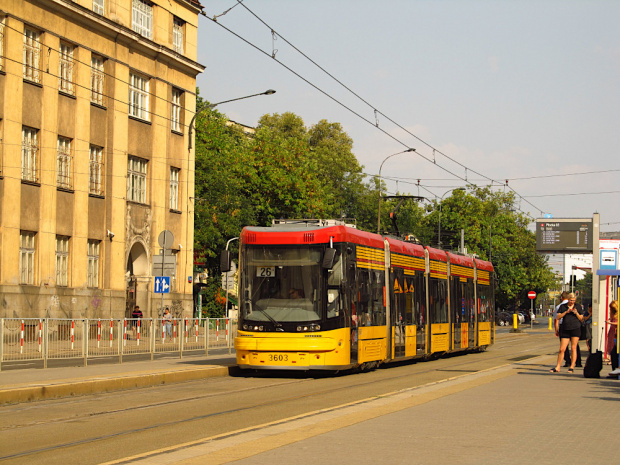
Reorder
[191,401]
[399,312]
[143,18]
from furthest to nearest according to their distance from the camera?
1. [143,18]
2. [399,312]
3. [191,401]

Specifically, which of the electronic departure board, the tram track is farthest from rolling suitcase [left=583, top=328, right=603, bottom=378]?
the electronic departure board

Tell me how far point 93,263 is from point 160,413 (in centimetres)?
2506

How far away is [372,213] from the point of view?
283 feet

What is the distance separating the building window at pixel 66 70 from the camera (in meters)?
34.6

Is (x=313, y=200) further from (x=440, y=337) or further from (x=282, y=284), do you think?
(x=282, y=284)

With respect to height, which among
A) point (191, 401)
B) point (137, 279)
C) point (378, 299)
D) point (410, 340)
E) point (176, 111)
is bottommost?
point (191, 401)

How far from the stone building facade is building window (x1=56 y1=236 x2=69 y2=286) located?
57 millimetres

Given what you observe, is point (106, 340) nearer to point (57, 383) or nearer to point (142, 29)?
point (57, 383)

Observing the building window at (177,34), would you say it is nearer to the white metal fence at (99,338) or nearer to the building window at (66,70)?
the building window at (66,70)

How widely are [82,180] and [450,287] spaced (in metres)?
14.8

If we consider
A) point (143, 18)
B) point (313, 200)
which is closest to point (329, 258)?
point (143, 18)

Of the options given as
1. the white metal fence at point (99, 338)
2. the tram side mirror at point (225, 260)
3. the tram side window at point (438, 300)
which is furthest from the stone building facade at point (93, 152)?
the tram side window at point (438, 300)

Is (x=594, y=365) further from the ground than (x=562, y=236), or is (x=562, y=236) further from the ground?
(x=562, y=236)

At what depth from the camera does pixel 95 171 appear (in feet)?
122
